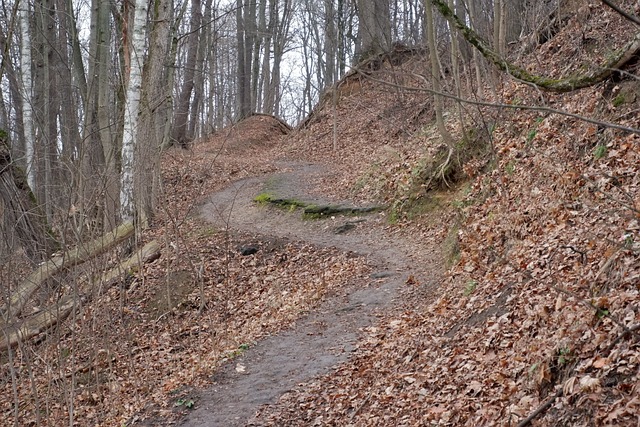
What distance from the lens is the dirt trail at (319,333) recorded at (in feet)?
23.6

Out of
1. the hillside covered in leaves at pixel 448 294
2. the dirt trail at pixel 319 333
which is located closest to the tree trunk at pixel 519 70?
the hillside covered in leaves at pixel 448 294

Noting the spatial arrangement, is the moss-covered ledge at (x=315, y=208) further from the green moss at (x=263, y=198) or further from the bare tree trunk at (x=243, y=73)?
the bare tree trunk at (x=243, y=73)

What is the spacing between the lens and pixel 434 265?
9555 mm

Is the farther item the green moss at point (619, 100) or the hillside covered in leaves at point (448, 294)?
the green moss at point (619, 100)

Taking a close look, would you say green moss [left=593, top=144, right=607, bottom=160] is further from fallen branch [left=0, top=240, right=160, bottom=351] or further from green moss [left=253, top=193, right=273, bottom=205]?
green moss [left=253, top=193, right=273, bottom=205]

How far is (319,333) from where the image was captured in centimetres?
848

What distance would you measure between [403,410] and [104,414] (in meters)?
4.35

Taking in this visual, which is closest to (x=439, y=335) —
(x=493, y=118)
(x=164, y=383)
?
(x=164, y=383)

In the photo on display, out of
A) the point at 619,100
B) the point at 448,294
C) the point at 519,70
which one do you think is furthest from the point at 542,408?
the point at 619,100

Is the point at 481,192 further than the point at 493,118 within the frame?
No

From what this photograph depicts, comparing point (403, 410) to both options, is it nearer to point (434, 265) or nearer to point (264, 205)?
point (434, 265)

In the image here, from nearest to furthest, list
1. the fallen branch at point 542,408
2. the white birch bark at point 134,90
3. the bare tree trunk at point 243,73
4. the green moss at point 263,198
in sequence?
the fallen branch at point 542,408 → the white birch bark at point 134,90 → the green moss at point 263,198 → the bare tree trunk at point 243,73

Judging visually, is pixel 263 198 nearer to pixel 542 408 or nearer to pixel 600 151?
pixel 600 151

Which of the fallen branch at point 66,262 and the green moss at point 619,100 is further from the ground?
the green moss at point 619,100
